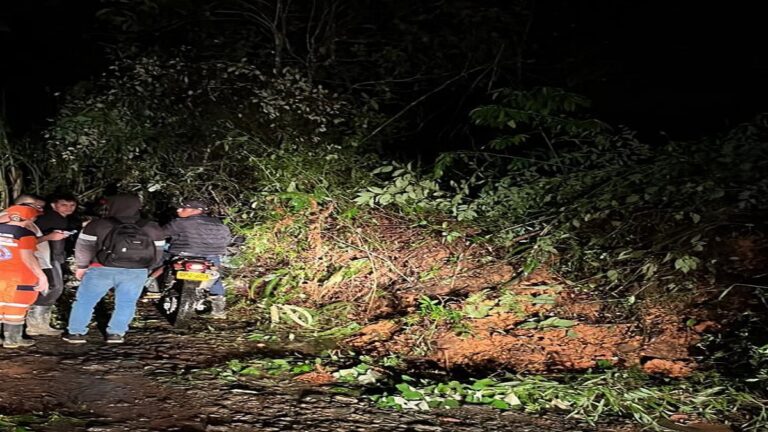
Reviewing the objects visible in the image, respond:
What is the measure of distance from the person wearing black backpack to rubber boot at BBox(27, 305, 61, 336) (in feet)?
0.82

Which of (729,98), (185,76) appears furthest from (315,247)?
(729,98)

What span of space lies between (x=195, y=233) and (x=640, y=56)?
10074mm

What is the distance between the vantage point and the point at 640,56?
1340 cm

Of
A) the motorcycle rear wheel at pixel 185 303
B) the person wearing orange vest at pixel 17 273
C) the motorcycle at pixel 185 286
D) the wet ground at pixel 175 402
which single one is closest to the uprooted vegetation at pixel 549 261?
the motorcycle at pixel 185 286

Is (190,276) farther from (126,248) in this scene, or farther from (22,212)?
(22,212)

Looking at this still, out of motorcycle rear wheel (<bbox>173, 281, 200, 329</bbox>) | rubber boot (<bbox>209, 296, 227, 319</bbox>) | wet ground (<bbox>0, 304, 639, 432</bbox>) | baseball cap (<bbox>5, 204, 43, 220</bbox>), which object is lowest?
rubber boot (<bbox>209, 296, 227, 319</bbox>)

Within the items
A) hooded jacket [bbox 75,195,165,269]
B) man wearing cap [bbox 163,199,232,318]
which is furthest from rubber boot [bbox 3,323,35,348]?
man wearing cap [bbox 163,199,232,318]

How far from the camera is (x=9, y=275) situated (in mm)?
5852

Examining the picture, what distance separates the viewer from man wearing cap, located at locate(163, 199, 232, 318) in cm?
726

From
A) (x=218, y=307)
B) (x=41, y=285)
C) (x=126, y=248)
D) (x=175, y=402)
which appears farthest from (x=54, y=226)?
(x=175, y=402)

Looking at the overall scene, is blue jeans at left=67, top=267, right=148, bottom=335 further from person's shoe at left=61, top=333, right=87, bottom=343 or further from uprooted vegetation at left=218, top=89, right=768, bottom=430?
uprooted vegetation at left=218, top=89, right=768, bottom=430

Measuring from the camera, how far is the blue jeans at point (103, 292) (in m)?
6.36

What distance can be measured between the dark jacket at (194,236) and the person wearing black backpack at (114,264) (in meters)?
0.76

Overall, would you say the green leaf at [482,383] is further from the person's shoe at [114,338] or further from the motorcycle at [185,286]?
the person's shoe at [114,338]
